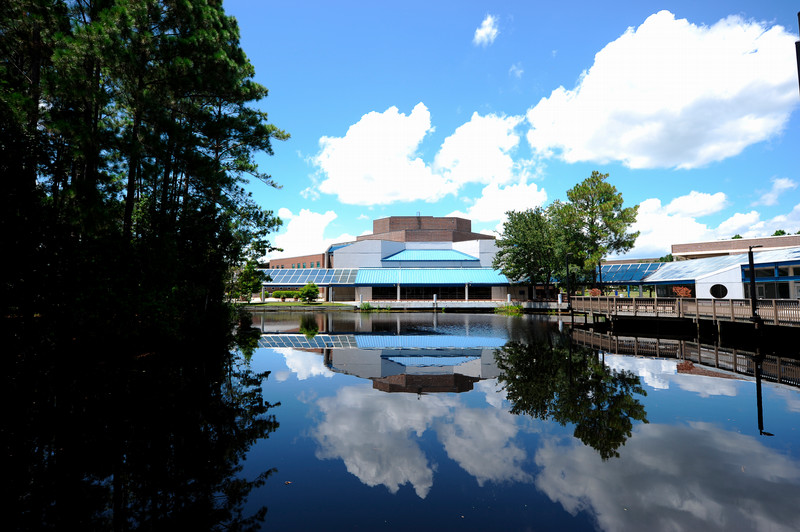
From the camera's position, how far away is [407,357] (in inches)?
691

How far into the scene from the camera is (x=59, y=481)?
5.88 metres

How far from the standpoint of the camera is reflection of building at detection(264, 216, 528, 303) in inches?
2352

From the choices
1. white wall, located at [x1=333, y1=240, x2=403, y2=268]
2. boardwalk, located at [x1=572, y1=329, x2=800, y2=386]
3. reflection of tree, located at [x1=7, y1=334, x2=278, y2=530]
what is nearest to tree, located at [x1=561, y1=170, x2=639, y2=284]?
boardwalk, located at [x1=572, y1=329, x2=800, y2=386]

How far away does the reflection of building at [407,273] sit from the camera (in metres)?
59.8

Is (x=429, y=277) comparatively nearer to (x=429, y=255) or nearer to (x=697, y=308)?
(x=429, y=255)

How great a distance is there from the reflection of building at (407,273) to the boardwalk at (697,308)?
27.1 meters

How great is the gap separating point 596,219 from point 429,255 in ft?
95.6

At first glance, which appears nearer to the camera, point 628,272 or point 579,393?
point 579,393

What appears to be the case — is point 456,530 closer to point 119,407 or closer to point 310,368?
point 119,407

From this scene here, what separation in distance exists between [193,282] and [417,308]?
1389 inches

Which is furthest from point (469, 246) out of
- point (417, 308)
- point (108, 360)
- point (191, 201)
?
point (108, 360)

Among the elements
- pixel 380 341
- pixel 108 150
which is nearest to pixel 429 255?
pixel 380 341

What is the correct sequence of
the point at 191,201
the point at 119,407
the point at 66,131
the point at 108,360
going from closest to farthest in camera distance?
the point at 119,407 < the point at 66,131 < the point at 108,360 < the point at 191,201

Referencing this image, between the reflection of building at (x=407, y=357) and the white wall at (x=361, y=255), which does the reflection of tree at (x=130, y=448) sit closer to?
the reflection of building at (x=407, y=357)
